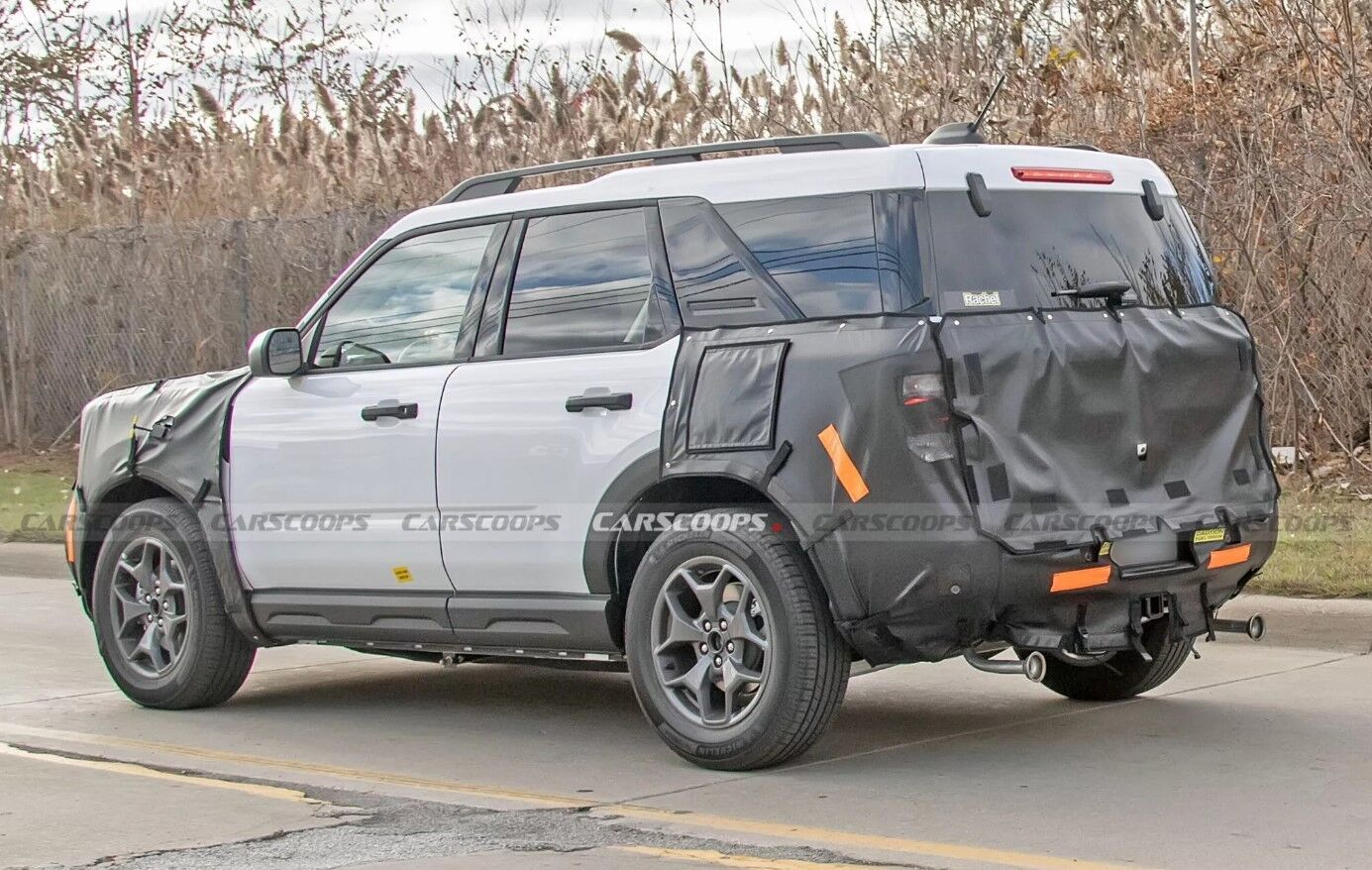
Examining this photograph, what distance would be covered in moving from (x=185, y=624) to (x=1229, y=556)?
4263mm

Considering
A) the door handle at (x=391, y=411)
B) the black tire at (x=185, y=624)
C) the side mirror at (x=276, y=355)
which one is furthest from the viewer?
the black tire at (x=185, y=624)

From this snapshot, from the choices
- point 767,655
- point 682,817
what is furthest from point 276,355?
point 682,817

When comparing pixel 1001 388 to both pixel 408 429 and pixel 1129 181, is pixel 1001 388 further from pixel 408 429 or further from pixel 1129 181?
pixel 408 429

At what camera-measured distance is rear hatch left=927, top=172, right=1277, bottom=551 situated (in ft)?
20.0

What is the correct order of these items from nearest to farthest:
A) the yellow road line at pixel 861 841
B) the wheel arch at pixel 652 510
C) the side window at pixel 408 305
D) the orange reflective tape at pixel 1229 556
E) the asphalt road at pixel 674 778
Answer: the yellow road line at pixel 861 841, the asphalt road at pixel 674 778, the wheel arch at pixel 652 510, the orange reflective tape at pixel 1229 556, the side window at pixel 408 305

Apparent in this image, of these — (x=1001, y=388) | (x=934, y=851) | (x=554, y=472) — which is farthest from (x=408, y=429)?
(x=934, y=851)

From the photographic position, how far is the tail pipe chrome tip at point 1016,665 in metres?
6.28

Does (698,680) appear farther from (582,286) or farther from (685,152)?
(685,152)

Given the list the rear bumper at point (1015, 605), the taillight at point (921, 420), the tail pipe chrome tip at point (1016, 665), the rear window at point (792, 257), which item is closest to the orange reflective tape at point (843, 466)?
the taillight at point (921, 420)

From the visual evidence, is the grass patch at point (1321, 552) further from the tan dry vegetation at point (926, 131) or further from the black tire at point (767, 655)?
the black tire at point (767, 655)

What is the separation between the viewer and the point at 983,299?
627 centimetres

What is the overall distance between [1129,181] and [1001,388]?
4.10 feet

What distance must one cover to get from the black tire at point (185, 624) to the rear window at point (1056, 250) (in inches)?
138

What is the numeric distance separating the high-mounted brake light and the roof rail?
1.59ft
